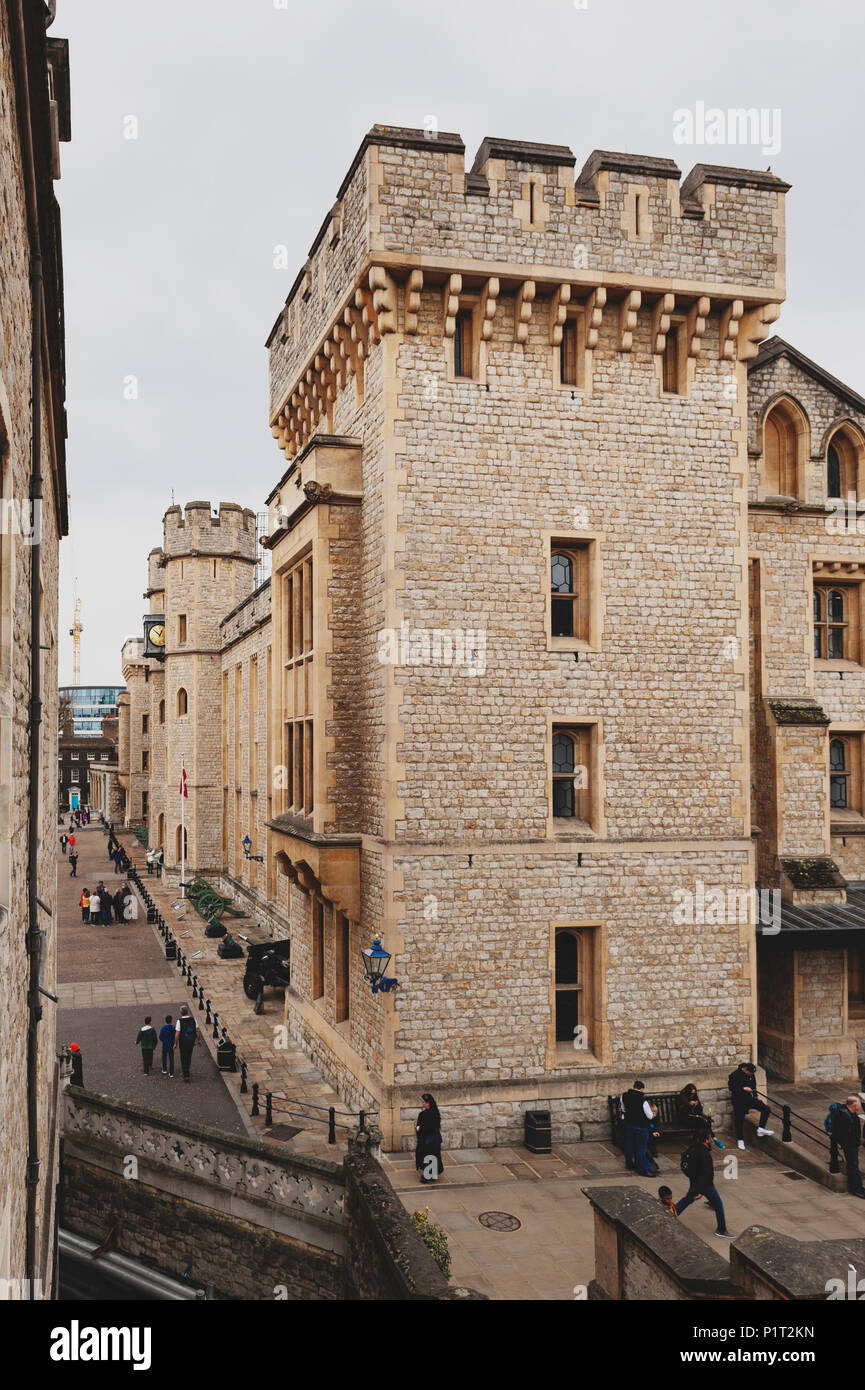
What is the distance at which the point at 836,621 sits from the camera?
19.4 m

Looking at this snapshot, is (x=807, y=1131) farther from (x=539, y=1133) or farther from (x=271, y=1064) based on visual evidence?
(x=271, y=1064)

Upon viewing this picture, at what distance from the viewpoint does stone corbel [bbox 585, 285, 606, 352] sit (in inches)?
594

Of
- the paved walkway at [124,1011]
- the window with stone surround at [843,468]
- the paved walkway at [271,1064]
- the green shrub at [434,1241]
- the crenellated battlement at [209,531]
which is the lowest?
the paved walkway at [124,1011]

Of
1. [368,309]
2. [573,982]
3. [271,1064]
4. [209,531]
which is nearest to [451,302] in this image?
[368,309]

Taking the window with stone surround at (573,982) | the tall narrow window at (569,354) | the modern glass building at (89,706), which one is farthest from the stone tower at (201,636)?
the modern glass building at (89,706)

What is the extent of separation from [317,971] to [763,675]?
9557mm

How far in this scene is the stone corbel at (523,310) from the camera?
14.8m

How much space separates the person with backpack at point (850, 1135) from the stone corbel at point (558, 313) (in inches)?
447

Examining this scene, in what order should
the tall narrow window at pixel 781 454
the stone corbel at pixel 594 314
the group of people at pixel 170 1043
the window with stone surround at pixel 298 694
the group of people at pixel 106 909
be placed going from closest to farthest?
the stone corbel at pixel 594 314
the window with stone surround at pixel 298 694
the group of people at pixel 170 1043
the tall narrow window at pixel 781 454
the group of people at pixel 106 909

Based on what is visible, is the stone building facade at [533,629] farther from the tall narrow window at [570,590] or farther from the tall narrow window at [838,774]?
the tall narrow window at [838,774]

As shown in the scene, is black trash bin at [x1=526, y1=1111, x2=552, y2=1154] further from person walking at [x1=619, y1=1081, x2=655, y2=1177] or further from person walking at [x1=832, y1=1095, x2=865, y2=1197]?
person walking at [x1=832, y1=1095, x2=865, y2=1197]

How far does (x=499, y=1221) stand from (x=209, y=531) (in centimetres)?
3845

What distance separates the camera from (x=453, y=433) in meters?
15.0

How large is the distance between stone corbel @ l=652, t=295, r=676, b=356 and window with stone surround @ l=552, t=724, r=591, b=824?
19.5 ft
